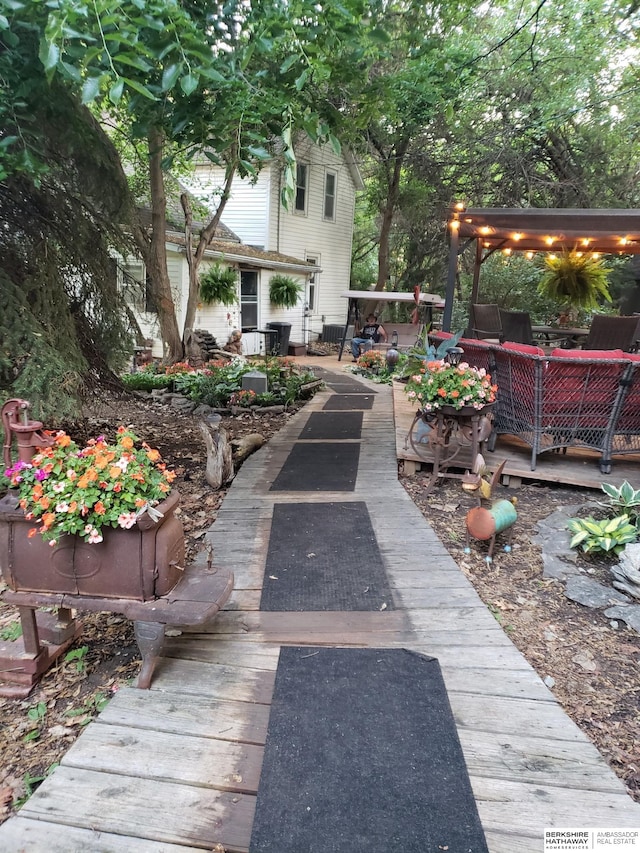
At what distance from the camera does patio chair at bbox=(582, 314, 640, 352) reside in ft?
24.8

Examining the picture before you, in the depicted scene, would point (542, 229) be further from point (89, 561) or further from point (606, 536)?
point (89, 561)

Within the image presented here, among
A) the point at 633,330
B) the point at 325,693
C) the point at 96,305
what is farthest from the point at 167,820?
the point at 633,330

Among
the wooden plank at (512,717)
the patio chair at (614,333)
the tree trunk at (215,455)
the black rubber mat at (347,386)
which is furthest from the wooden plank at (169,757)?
the patio chair at (614,333)

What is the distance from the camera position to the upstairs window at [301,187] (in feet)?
47.5

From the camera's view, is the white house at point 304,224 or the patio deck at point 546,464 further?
the white house at point 304,224

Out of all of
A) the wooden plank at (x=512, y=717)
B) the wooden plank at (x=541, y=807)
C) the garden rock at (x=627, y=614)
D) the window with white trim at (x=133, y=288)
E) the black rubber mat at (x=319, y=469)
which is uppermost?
the window with white trim at (x=133, y=288)

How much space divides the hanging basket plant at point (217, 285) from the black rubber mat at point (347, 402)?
4.62 meters

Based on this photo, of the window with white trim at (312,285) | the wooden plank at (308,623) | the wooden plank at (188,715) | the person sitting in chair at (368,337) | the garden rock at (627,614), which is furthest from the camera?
the window with white trim at (312,285)

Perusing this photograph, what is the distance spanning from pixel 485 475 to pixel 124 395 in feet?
10.8

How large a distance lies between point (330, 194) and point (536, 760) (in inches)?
659

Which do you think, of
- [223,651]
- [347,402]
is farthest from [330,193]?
[223,651]

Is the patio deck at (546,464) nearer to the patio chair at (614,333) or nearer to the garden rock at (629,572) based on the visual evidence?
the garden rock at (629,572)

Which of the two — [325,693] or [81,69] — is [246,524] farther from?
[81,69]

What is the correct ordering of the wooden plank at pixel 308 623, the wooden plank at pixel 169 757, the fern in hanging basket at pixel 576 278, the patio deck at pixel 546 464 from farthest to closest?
1. the fern in hanging basket at pixel 576 278
2. the patio deck at pixel 546 464
3. the wooden plank at pixel 308 623
4. the wooden plank at pixel 169 757
